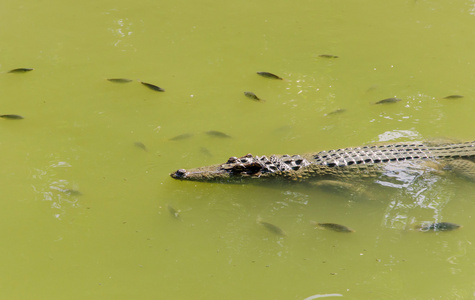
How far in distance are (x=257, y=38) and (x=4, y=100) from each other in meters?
3.76

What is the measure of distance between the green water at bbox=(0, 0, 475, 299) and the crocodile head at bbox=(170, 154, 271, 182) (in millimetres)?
111

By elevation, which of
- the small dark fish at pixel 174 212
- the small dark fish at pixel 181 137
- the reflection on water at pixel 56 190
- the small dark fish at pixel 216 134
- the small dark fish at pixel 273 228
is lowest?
the reflection on water at pixel 56 190

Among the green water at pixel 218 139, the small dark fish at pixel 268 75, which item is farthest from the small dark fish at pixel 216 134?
the small dark fish at pixel 268 75

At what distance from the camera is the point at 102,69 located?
725 cm

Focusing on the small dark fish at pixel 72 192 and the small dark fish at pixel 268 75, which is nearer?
the small dark fish at pixel 72 192

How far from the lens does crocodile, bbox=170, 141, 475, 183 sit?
546cm

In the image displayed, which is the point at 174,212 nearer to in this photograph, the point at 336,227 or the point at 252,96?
the point at 336,227

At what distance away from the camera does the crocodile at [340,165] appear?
5457 mm

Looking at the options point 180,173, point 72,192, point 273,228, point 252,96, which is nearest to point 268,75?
point 252,96

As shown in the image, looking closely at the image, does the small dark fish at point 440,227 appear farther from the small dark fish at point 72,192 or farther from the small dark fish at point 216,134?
the small dark fish at point 72,192

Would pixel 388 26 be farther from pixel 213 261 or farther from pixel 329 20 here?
pixel 213 261

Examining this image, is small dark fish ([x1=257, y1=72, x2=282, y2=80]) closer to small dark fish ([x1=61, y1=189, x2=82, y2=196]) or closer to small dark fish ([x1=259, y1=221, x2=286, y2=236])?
small dark fish ([x1=259, y1=221, x2=286, y2=236])

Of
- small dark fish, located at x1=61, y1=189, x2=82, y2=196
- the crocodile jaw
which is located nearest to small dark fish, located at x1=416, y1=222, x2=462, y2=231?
the crocodile jaw

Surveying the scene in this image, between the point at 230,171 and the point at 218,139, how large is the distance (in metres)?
0.64
